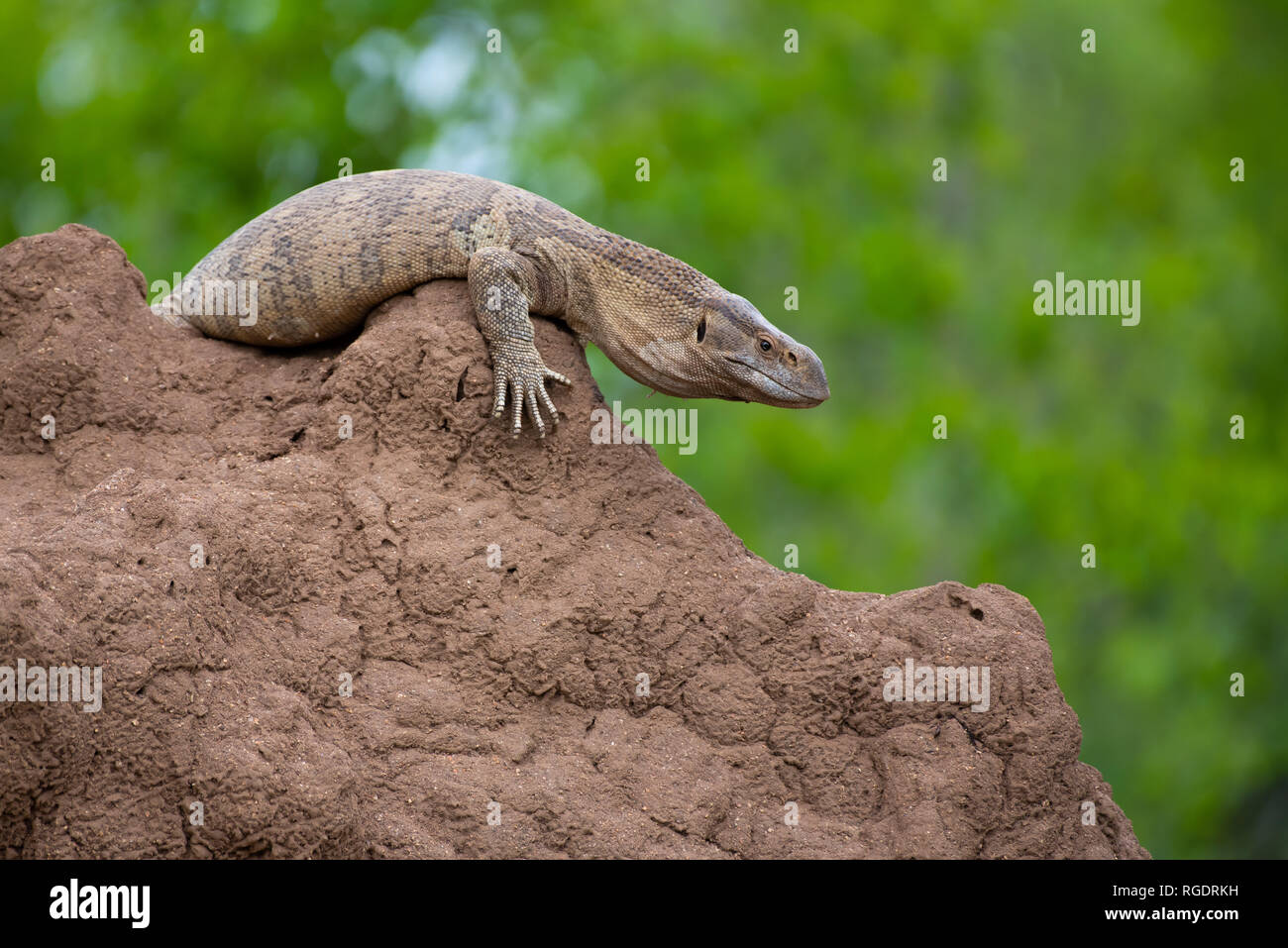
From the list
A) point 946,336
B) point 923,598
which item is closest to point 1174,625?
point 946,336

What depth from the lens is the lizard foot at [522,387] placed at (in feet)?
26.7

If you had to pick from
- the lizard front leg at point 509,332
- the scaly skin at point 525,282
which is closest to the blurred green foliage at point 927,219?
the scaly skin at point 525,282

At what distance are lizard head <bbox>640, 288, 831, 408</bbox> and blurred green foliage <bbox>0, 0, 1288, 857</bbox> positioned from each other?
1264cm

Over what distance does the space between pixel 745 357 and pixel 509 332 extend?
150 cm

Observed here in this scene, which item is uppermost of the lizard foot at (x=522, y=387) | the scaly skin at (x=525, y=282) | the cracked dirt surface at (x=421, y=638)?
the scaly skin at (x=525, y=282)

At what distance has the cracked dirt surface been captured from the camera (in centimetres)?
647

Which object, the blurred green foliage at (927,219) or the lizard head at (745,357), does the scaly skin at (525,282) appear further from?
the blurred green foliage at (927,219)

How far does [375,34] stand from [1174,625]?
15806mm

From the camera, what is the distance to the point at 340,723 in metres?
7.15

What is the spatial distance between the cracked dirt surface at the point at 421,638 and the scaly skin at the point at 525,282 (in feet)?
0.87

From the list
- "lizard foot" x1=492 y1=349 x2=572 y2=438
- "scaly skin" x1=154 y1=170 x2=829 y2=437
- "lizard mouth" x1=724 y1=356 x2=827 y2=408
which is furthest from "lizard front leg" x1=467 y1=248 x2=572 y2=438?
"lizard mouth" x1=724 y1=356 x2=827 y2=408

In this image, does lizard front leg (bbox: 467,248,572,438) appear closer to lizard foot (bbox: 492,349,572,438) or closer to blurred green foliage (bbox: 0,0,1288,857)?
lizard foot (bbox: 492,349,572,438)
